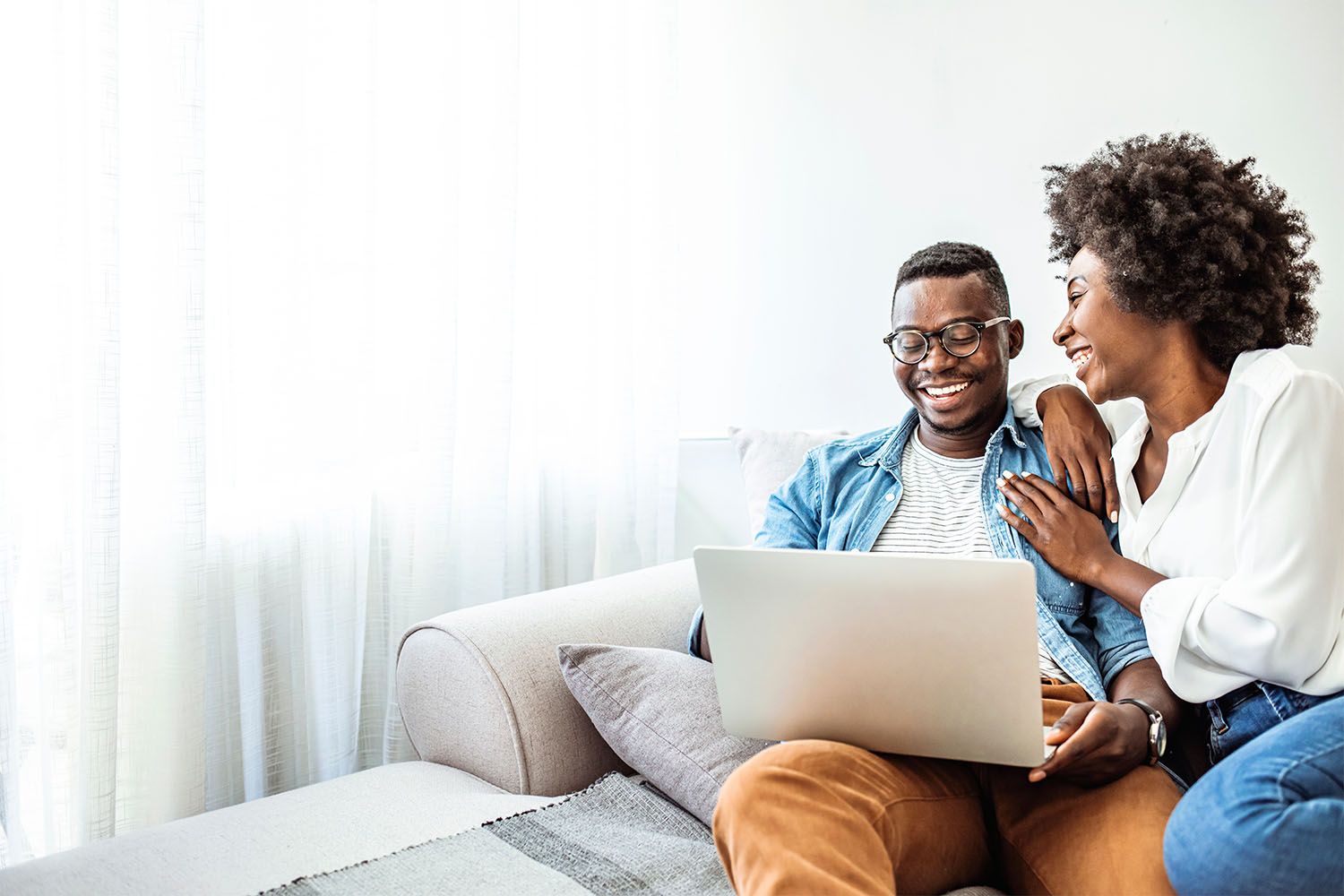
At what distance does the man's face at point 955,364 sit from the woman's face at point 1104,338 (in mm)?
166

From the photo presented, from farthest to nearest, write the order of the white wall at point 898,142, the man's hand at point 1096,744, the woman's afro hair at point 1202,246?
the white wall at point 898,142 → the woman's afro hair at point 1202,246 → the man's hand at point 1096,744

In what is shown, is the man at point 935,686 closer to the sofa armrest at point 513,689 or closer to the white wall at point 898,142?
the sofa armrest at point 513,689

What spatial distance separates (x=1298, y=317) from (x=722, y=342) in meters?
1.49

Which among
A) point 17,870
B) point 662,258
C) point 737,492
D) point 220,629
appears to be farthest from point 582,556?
point 17,870

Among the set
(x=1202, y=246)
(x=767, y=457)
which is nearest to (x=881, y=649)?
(x=1202, y=246)

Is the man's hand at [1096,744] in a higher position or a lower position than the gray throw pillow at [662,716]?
higher

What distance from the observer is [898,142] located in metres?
2.45

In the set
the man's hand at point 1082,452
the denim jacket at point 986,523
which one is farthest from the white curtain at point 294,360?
the man's hand at point 1082,452

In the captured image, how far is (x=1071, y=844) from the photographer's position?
1.12 metres

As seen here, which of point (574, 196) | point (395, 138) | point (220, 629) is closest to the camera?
point (220, 629)

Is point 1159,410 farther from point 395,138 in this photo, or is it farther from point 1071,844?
point 395,138

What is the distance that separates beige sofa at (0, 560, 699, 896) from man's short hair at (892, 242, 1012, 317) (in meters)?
0.62

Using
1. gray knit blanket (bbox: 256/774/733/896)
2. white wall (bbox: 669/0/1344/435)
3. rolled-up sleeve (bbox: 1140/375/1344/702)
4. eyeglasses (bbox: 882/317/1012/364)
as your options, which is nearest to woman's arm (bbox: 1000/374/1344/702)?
rolled-up sleeve (bbox: 1140/375/1344/702)

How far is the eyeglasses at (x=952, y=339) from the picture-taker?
5.13 feet
